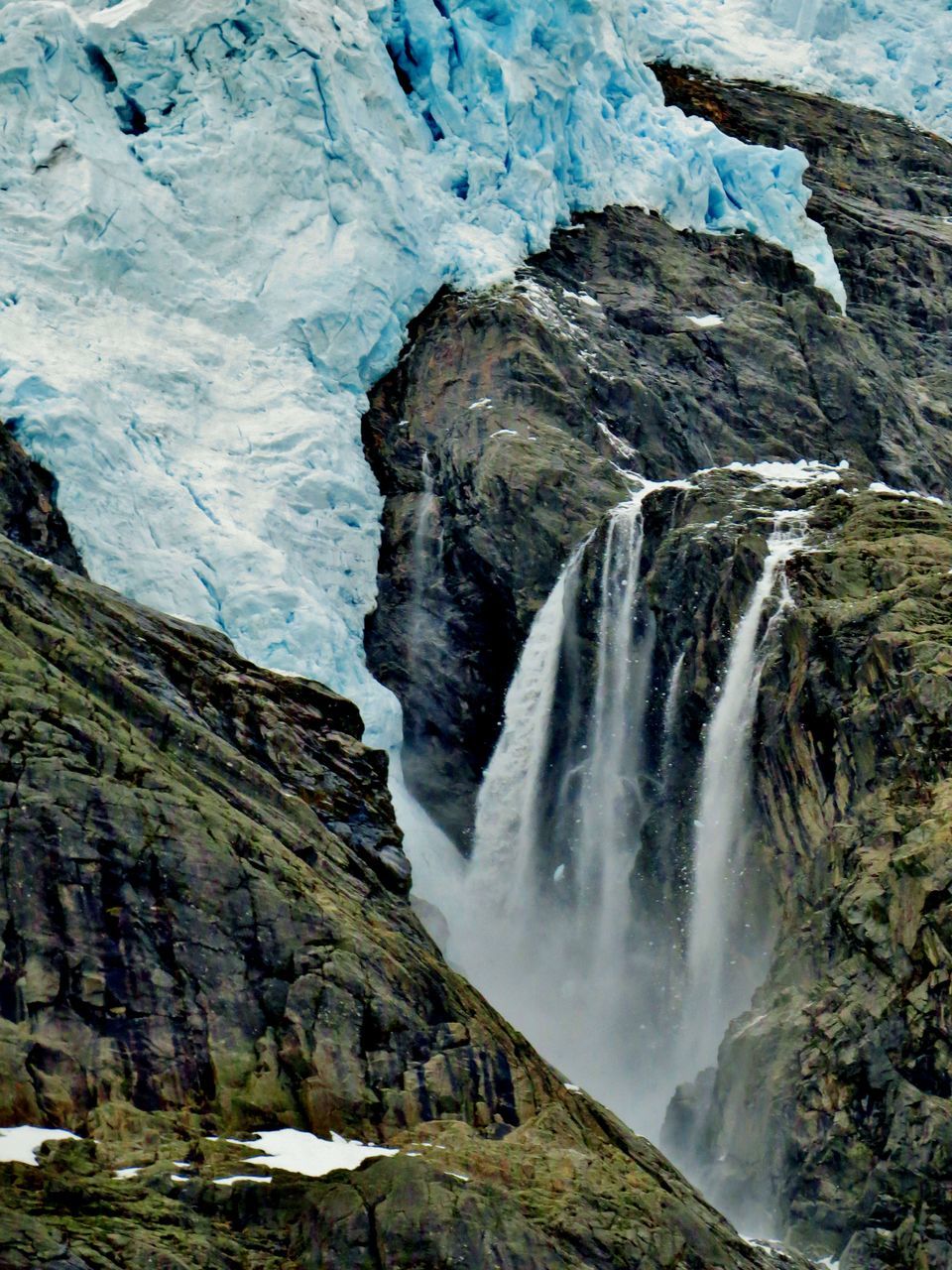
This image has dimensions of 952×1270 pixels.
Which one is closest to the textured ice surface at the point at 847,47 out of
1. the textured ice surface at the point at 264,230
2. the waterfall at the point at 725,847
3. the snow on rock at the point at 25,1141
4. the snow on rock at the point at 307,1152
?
the textured ice surface at the point at 264,230

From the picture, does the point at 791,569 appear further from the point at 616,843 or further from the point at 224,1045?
the point at 224,1045

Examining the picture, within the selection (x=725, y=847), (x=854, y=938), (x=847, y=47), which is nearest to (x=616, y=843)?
(x=725, y=847)

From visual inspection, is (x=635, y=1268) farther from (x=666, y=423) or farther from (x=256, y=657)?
(x=666, y=423)

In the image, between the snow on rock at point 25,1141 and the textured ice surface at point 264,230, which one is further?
the textured ice surface at point 264,230

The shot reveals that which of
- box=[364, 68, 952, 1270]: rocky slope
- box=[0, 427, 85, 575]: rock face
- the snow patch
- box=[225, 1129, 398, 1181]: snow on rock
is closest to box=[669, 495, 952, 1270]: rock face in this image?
box=[364, 68, 952, 1270]: rocky slope

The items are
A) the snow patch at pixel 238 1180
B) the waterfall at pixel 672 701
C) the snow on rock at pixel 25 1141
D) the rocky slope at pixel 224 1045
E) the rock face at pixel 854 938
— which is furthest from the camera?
the waterfall at pixel 672 701

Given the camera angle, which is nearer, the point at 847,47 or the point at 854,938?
the point at 854,938

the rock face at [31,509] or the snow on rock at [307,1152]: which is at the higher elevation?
the rock face at [31,509]

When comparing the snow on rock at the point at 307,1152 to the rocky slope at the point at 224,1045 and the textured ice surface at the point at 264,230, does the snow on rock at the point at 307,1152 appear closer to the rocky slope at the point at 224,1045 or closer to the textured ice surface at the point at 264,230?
the rocky slope at the point at 224,1045
